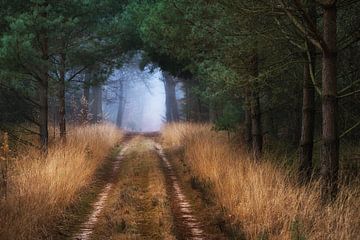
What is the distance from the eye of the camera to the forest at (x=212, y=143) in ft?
24.5

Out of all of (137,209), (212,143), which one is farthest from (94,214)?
(212,143)

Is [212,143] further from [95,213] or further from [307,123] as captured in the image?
[95,213]

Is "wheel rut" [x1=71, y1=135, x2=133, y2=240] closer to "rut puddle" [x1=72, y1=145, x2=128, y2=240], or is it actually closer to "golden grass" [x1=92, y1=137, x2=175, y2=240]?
"rut puddle" [x1=72, y1=145, x2=128, y2=240]

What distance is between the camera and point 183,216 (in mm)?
8773

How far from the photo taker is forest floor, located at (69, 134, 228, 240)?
7574 millimetres

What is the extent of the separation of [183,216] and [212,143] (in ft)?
22.0

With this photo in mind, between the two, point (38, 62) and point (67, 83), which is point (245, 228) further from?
point (67, 83)

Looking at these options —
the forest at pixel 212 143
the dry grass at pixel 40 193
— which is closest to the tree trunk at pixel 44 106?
the forest at pixel 212 143

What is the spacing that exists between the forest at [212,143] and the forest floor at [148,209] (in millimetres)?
40

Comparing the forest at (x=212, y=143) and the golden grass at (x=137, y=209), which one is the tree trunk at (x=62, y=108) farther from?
the golden grass at (x=137, y=209)

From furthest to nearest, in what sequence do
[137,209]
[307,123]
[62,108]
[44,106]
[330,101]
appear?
[62,108] → [44,106] → [307,123] → [137,209] → [330,101]

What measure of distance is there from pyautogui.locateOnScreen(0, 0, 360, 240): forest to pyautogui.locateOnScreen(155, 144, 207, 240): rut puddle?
2 centimetres

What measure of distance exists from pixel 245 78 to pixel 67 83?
7.60 m

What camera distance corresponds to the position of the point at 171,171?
1457 cm
